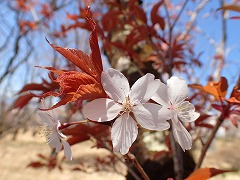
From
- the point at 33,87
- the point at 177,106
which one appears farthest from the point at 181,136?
the point at 33,87

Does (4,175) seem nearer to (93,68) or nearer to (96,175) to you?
(96,175)

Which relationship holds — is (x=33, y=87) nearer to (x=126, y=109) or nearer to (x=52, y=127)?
(x=52, y=127)

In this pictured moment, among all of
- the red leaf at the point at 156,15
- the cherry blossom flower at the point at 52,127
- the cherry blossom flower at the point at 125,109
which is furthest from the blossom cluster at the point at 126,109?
the red leaf at the point at 156,15

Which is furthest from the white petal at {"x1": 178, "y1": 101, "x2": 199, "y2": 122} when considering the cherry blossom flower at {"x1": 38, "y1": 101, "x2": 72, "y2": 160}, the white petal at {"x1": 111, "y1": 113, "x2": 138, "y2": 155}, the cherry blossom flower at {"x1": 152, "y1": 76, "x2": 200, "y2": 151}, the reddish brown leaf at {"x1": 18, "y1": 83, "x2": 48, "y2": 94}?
the reddish brown leaf at {"x1": 18, "y1": 83, "x2": 48, "y2": 94}

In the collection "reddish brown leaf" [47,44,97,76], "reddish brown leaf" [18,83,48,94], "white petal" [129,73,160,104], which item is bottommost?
"reddish brown leaf" [18,83,48,94]

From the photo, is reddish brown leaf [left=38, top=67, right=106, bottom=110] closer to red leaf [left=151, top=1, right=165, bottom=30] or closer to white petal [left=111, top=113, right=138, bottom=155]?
white petal [left=111, top=113, right=138, bottom=155]

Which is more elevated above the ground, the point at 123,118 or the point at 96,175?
the point at 123,118

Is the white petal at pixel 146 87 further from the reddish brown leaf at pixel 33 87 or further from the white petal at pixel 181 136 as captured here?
the reddish brown leaf at pixel 33 87

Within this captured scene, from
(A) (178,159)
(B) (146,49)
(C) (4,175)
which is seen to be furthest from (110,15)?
(C) (4,175)
